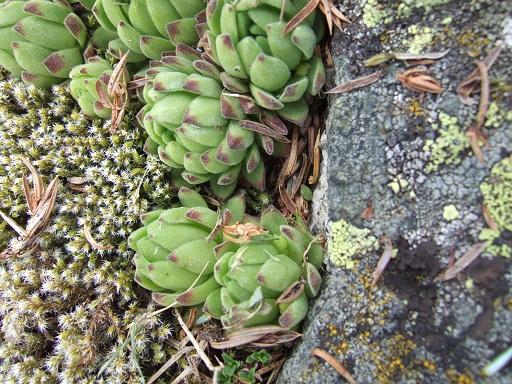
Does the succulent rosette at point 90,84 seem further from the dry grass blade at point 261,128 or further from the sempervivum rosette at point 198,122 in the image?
the dry grass blade at point 261,128

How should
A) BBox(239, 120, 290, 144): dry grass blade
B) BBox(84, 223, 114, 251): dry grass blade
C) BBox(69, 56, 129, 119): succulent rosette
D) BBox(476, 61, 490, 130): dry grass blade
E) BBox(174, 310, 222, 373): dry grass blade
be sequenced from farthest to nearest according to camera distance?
BBox(69, 56, 129, 119): succulent rosette
BBox(84, 223, 114, 251): dry grass blade
BBox(239, 120, 290, 144): dry grass blade
BBox(174, 310, 222, 373): dry grass blade
BBox(476, 61, 490, 130): dry grass blade

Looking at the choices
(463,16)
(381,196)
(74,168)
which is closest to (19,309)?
(74,168)

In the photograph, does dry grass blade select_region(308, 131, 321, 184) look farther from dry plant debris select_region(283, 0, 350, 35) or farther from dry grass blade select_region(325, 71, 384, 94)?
dry plant debris select_region(283, 0, 350, 35)

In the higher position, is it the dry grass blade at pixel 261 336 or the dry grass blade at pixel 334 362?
the dry grass blade at pixel 334 362

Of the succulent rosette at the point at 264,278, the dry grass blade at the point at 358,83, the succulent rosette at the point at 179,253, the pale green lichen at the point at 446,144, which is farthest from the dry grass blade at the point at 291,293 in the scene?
the dry grass blade at the point at 358,83

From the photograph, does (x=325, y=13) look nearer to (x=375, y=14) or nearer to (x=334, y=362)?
(x=375, y=14)

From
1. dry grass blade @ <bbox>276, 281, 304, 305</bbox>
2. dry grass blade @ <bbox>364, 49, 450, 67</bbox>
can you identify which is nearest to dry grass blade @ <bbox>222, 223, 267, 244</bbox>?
dry grass blade @ <bbox>276, 281, 304, 305</bbox>

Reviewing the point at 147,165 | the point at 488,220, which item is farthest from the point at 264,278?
the point at 147,165
